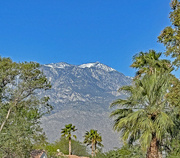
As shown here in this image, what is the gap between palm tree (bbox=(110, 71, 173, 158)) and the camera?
11.8 metres

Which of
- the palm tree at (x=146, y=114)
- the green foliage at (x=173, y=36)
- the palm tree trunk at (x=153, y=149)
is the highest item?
the green foliage at (x=173, y=36)

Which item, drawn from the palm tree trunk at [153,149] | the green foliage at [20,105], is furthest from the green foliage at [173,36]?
the green foliage at [20,105]

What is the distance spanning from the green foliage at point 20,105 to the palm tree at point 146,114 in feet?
31.1

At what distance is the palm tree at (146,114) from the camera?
11.8 meters

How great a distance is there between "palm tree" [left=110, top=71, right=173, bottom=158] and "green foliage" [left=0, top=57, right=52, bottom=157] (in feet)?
31.1

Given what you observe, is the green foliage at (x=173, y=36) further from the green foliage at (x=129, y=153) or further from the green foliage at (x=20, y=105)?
the green foliage at (x=20, y=105)

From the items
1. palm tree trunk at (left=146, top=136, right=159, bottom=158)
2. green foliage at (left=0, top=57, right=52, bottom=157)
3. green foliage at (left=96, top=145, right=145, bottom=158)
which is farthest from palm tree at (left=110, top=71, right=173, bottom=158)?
green foliage at (left=0, top=57, right=52, bottom=157)

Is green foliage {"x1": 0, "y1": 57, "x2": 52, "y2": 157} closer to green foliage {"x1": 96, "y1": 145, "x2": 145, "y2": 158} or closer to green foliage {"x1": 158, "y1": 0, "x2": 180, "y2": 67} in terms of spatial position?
green foliage {"x1": 96, "y1": 145, "x2": 145, "y2": 158}

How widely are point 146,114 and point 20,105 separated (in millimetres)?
11853

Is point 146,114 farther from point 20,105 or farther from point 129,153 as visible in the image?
point 20,105

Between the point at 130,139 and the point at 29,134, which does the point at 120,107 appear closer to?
the point at 130,139

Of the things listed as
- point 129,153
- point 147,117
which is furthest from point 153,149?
point 129,153

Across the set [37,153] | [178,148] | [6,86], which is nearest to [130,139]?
[178,148]

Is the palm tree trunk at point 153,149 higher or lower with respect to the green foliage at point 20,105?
lower
